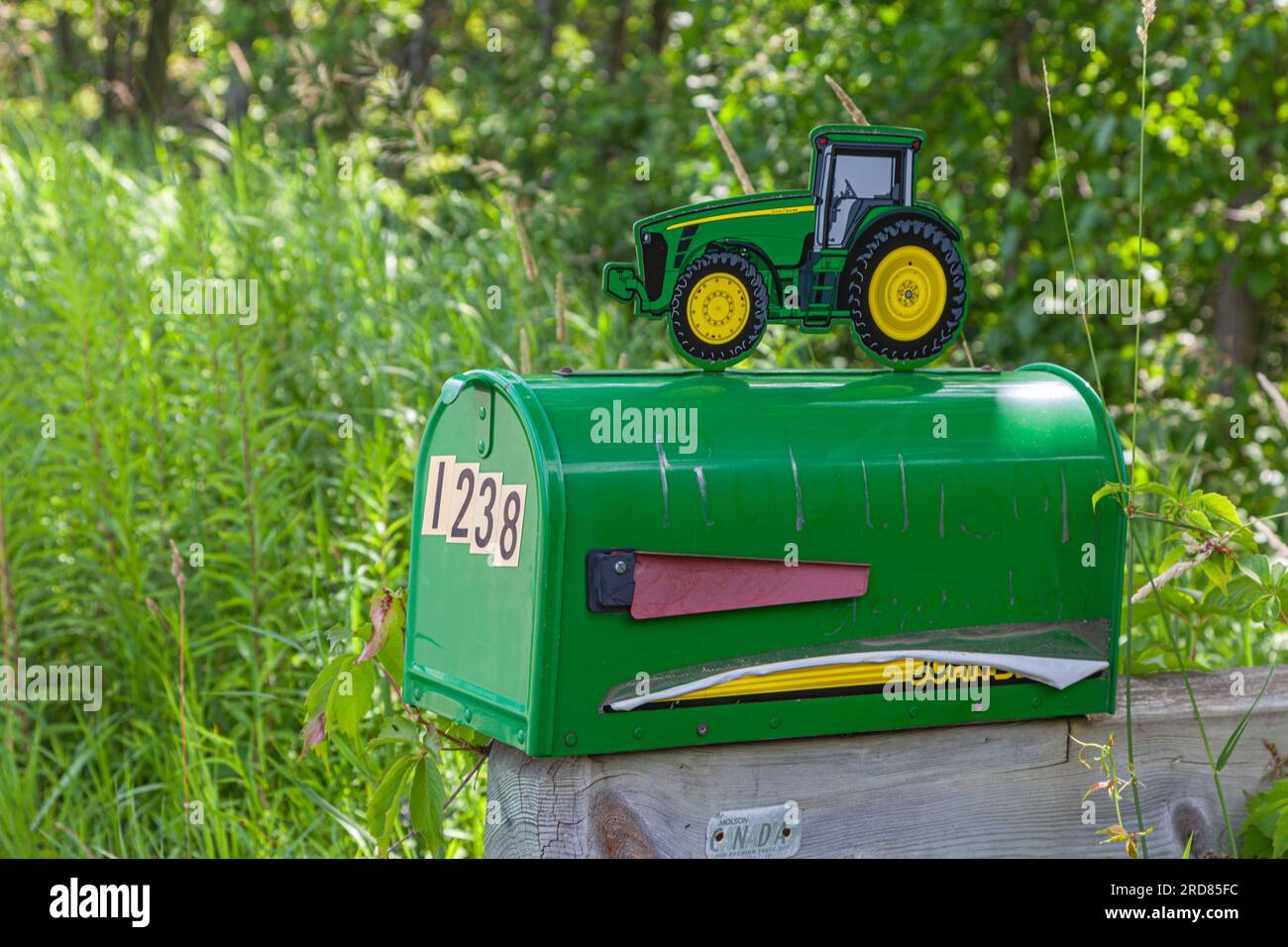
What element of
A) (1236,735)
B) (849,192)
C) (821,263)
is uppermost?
(849,192)

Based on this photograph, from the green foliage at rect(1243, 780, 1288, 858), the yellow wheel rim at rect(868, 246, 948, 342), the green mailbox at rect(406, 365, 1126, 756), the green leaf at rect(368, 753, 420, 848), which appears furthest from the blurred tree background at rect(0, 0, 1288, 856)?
the green foliage at rect(1243, 780, 1288, 858)

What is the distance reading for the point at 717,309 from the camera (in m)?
1.89

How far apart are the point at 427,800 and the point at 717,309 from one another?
2.59ft

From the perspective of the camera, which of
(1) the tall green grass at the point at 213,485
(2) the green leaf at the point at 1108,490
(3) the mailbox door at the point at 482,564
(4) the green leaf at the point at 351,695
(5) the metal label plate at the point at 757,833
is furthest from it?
(1) the tall green grass at the point at 213,485

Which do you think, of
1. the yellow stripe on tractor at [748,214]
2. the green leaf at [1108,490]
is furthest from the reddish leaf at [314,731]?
the green leaf at [1108,490]

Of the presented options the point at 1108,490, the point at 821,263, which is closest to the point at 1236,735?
the point at 1108,490

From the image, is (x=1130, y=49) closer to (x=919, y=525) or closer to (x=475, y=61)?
(x=919, y=525)

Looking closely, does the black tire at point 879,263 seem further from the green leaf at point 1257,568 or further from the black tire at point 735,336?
the green leaf at point 1257,568

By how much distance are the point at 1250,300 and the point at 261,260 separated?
3.75m

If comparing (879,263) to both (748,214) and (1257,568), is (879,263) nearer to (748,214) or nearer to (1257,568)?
(748,214)

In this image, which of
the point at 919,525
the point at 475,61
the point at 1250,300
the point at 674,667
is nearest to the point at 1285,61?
the point at 1250,300

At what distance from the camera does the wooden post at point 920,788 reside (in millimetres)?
1635

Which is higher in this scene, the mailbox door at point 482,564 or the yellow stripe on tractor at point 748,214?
the yellow stripe on tractor at point 748,214

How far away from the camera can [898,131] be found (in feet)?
6.41
